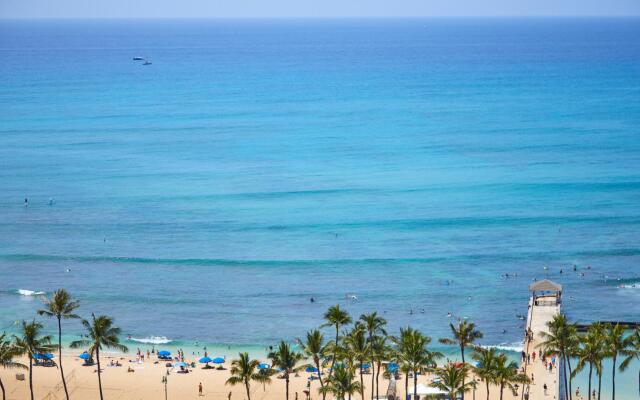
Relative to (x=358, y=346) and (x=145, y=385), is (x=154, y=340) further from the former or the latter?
(x=358, y=346)

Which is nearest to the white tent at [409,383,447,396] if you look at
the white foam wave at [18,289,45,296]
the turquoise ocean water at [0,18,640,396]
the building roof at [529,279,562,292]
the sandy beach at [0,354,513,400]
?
the sandy beach at [0,354,513,400]

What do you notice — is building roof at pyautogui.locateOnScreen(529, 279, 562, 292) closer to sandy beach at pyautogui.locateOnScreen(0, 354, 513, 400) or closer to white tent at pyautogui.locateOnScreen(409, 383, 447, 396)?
sandy beach at pyautogui.locateOnScreen(0, 354, 513, 400)

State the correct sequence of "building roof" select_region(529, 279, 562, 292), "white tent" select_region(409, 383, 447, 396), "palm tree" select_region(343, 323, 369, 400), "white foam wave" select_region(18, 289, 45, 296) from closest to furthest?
"palm tree" select_region(343, 323, 369, 400), "white tent" select_region(409, 383, 447, 396), "building roof" select_region(529, 279, 562, 292), "white foam wave" select_region(18, 289, 45, 296)

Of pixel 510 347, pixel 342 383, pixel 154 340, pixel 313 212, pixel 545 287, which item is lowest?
pixel 342 383

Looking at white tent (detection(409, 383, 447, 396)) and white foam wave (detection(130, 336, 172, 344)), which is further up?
white foam wave (detection(130, 336, 172, 344))

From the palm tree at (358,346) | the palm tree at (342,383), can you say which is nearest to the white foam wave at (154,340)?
the palm tree at (358,346)

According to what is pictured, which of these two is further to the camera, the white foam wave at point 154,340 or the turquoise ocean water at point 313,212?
the turquoise ocean water at point 313,212

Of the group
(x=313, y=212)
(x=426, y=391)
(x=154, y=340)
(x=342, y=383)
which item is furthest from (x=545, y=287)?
(x=313, y=212)

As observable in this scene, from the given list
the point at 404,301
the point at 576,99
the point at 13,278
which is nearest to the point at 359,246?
the point at 404,301

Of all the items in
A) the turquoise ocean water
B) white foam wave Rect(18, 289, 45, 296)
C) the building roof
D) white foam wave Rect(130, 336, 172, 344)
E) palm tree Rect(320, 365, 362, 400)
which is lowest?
palm tree Rect(320, 365, 362, 400)

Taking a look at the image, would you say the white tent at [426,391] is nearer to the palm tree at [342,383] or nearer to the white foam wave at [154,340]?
the palm tree at [342,383]
